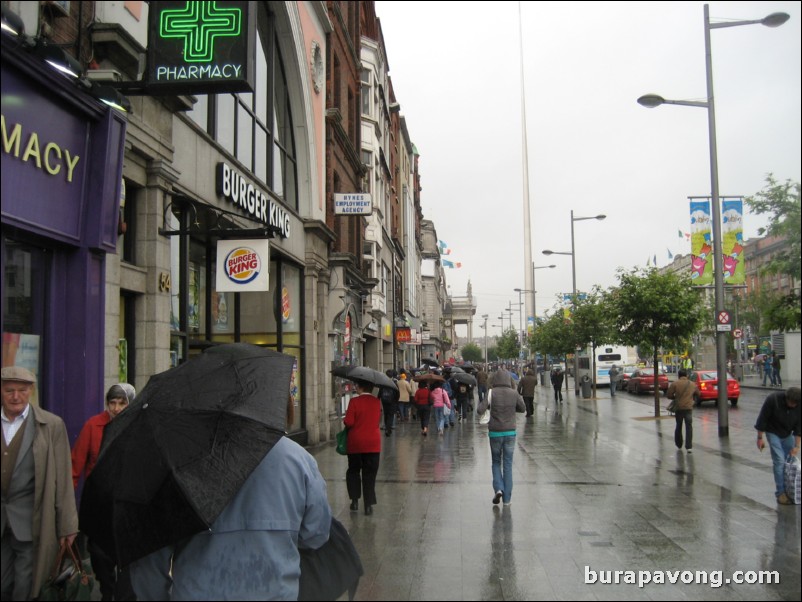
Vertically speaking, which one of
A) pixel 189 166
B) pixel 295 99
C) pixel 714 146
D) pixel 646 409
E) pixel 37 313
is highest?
pixel 295 99

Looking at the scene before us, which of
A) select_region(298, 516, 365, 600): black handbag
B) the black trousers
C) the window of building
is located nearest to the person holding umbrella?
the black trousers

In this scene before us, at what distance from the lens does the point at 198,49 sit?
300 inches

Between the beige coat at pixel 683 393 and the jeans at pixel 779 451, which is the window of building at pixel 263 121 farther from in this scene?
the jeans at pixel 779 451

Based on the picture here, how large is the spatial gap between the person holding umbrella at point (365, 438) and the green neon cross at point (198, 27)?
415cm

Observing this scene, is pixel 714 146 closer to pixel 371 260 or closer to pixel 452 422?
pixel 452 422

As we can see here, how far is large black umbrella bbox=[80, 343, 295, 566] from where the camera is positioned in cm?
288

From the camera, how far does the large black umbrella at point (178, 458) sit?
288cm

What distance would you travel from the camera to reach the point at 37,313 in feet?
22.1

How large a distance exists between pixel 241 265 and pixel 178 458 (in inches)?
340

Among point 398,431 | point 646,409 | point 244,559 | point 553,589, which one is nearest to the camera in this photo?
point 244,559

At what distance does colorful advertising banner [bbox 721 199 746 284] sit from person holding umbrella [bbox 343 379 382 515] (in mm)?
11283

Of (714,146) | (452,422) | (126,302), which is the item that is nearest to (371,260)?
(452,422)

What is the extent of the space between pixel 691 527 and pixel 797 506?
70.5 inches

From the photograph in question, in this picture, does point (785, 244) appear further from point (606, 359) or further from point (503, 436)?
point (606, 359)
